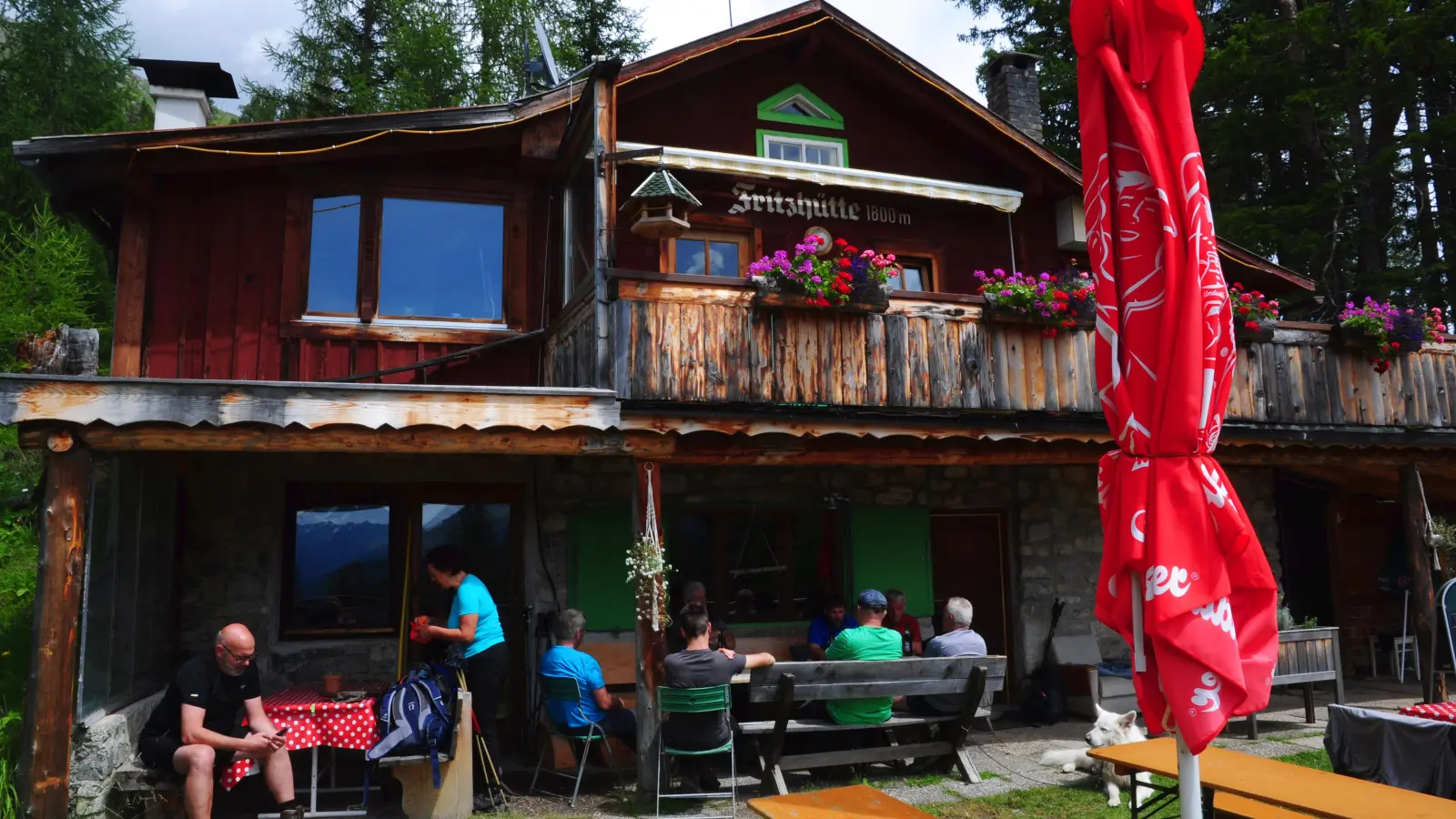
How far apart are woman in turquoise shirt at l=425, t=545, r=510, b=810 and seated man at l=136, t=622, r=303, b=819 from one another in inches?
Answer: 44.0

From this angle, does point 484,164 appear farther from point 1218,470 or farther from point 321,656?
point 1218,470

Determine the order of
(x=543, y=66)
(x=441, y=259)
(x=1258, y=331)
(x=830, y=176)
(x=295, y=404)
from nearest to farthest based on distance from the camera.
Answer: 1. (x=295, y=404)
2. (x=441, y=259)
3. (x=1258, y=331)
4. (x=830, y=176)
5. (x=543, y=66)

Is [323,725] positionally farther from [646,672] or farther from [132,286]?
[132,286]

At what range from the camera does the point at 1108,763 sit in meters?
6.79

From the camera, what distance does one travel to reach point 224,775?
6090mm

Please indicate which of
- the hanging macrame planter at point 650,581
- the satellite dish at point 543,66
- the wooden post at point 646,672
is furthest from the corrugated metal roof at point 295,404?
the satellite dish at point 543,66

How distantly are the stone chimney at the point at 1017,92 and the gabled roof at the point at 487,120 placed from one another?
1.15m

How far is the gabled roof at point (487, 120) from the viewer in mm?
8156

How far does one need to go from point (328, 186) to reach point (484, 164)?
1.35 m

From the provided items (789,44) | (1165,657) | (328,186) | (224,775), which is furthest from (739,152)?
(1165,657)

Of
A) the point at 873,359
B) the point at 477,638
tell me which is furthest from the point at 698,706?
the point at 873,359

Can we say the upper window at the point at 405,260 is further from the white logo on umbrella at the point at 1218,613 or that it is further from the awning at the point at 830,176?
the white logo on umbrella at the point at 1218,613

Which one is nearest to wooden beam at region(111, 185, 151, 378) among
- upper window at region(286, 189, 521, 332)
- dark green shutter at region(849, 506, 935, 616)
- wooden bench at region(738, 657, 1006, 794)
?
upper window at region(286, 189, 521, 332)

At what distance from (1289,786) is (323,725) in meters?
5.49
